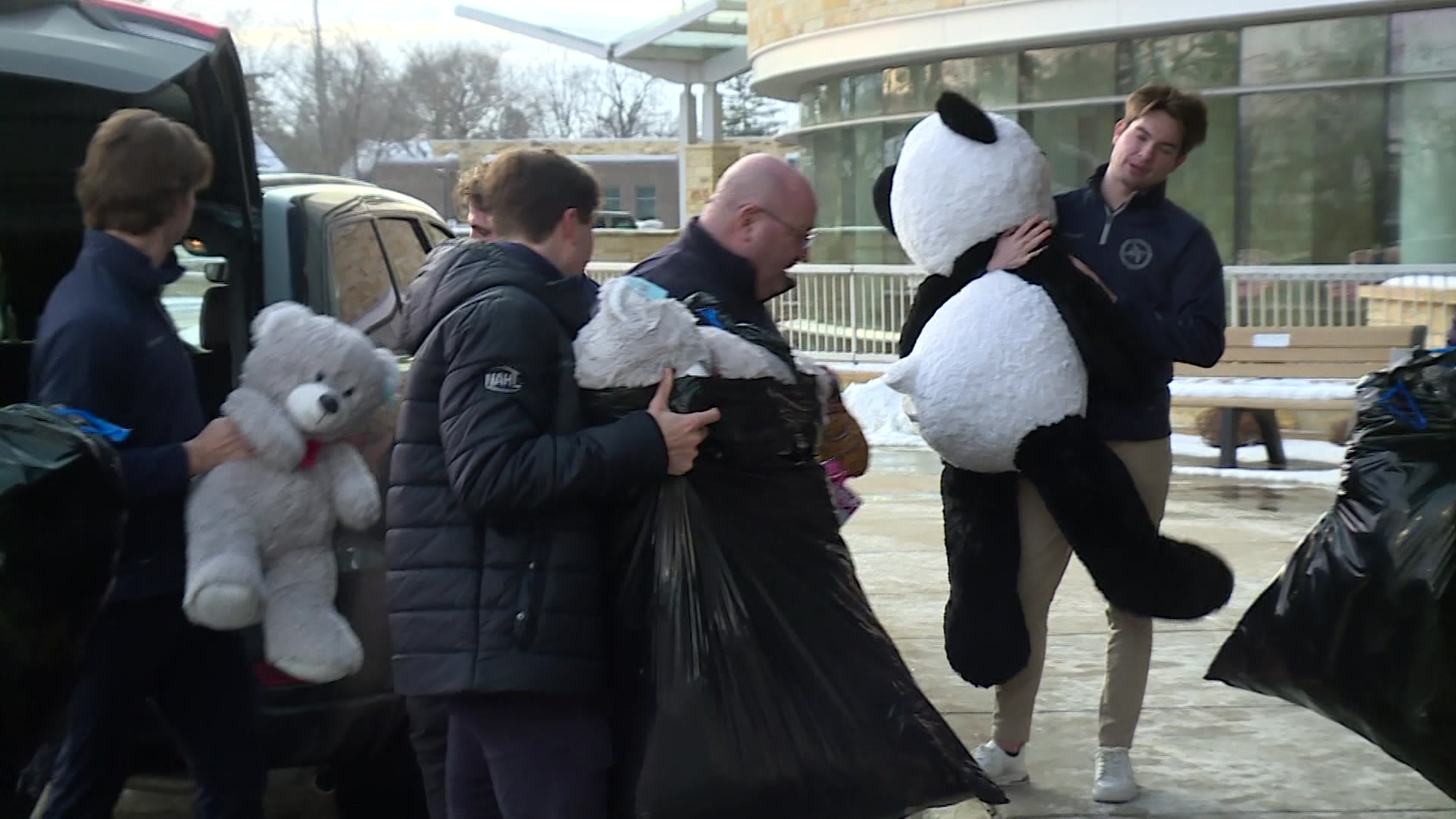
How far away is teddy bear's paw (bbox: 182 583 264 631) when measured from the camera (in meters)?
2.89

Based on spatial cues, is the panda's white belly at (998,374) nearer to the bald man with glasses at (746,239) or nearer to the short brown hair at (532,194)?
the bald man with glasses at (746,239)

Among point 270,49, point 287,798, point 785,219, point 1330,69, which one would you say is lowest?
point 287,798

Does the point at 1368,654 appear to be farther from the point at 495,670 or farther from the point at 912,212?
the point at 495,670

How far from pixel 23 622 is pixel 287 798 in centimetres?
202

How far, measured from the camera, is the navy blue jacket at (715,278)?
111 inches

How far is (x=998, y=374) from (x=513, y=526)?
1.48m

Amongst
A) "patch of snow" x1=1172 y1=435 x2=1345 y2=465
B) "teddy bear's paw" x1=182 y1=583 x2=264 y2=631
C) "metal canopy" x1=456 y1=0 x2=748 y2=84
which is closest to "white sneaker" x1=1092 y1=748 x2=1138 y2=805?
"teddy bear's paw" x1=182 y1=583 x2=264 y2=631

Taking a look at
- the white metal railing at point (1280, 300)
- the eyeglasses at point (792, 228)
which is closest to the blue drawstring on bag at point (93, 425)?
the eyeglasses at point (792, 228)

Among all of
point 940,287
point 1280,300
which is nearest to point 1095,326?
point 940,287

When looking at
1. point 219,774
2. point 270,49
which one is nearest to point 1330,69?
point 219,774

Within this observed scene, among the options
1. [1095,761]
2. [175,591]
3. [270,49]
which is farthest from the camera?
[270,49]

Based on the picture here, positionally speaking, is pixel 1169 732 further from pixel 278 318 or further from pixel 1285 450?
pixel 1285 450

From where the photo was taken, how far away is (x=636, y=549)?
2666 mm

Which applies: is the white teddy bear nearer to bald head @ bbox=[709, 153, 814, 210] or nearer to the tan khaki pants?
bald head @ bbox=[709, 153, 814, 210]
